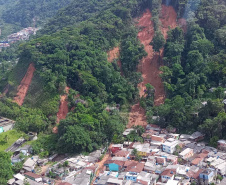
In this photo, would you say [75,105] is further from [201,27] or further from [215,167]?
[201,27]

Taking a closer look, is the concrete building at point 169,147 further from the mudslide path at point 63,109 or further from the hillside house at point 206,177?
the mudslide path at point 63,109

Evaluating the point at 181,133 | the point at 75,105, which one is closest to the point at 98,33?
the point at 75,105

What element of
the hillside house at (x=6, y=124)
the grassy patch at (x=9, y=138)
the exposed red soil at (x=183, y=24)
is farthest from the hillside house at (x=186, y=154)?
the exposed red soil at (x=183, y=24)

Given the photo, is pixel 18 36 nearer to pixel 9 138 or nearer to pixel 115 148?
pixel 9 138

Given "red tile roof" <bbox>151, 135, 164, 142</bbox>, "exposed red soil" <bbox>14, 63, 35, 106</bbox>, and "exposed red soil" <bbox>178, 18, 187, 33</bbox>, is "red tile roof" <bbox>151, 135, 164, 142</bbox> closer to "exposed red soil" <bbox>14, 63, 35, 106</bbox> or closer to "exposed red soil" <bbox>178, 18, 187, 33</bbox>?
"exposed red soil" <bbox>14, 63, 35, 106</bbox>

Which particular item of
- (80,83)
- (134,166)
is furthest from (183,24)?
(134,166)
